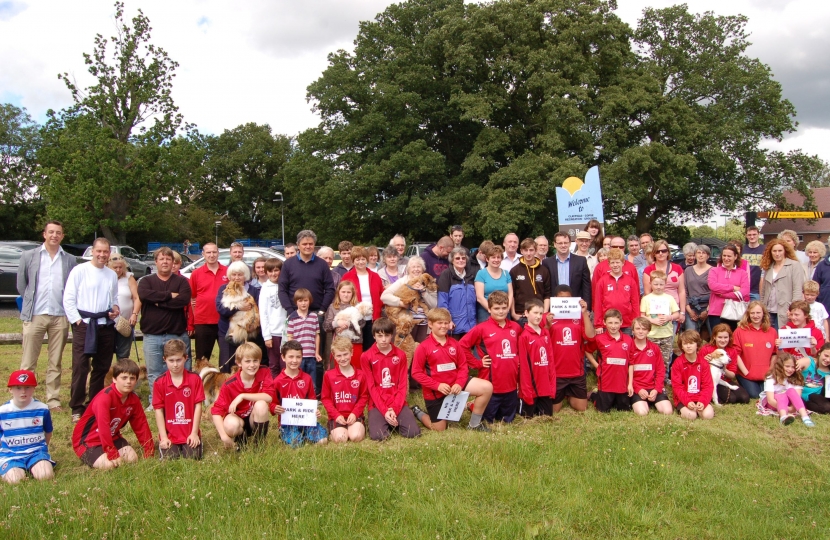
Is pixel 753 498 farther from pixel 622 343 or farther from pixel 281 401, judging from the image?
pixel 281 401

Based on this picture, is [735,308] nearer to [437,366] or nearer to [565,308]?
[565,308]

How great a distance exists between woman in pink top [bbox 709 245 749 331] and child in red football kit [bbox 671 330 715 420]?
1.48m

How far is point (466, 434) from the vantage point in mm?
5680

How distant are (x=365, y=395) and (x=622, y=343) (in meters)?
3.00

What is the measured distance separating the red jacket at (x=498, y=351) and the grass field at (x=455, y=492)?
86 cm

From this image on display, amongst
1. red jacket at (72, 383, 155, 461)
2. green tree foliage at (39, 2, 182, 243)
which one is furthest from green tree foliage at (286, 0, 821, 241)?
red jacket at (72, 383, 155, 461)

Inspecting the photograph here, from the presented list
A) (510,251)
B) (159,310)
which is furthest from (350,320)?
(510,251)

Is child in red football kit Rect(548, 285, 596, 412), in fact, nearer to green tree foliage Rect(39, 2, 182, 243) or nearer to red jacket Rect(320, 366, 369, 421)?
red jacket Rect(320, 366, 369, 421)

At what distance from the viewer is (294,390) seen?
215 inches

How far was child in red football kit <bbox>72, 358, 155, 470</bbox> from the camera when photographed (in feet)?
16.0

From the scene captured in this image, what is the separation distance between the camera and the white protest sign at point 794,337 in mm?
6824

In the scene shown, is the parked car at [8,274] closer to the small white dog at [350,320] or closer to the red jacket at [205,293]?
the red jacket at [205,293]

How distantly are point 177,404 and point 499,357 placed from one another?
124 inches

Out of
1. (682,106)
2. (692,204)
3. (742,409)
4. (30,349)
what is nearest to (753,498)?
(742,409)
